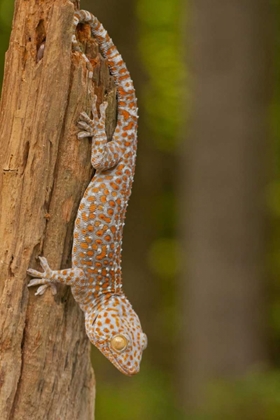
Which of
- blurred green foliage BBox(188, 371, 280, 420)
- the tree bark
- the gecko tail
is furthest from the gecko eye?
blurred green foliage BBox(188, 371, 280, 420)

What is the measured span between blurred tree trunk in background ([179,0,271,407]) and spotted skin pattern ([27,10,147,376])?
6.09 meters

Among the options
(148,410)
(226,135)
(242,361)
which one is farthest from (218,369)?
(226,135)

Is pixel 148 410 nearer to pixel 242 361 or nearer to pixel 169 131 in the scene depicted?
pixel 242 361

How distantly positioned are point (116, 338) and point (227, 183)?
6757 millimetres

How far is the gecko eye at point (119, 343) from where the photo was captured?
15.9 ft

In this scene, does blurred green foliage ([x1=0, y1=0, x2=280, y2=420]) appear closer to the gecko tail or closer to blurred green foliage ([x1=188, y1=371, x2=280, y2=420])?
blurred green foliage ([x1=188, y1=371, x2=280, y2=420])

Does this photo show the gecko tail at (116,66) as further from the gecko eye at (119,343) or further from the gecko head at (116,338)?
the gecko eye at (119,343)

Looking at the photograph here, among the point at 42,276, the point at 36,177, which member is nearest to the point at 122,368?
the point at 42,276

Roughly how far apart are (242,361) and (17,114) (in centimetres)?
793

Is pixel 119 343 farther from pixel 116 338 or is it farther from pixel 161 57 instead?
pixel 161 57

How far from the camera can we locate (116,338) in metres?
4.86

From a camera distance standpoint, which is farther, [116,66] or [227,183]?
[227,183]

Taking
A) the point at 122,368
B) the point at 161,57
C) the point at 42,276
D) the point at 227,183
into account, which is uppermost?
the point at 161,57

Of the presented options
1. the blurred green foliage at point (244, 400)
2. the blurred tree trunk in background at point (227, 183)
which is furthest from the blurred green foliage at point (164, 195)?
the blurred tree trunk in background at point (227, 183)
